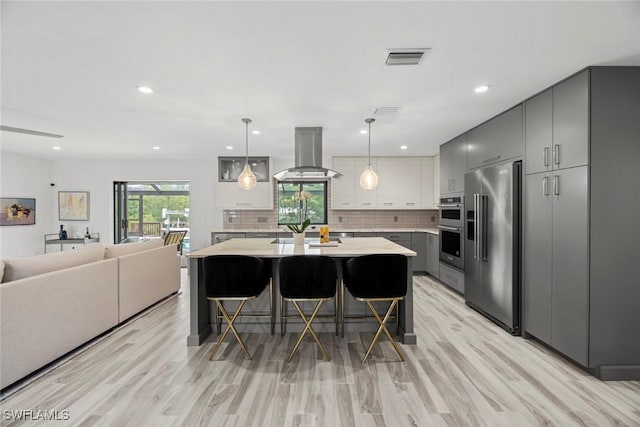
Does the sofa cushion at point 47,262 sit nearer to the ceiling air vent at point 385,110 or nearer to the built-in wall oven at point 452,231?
the ceiling air vent at point 385,110

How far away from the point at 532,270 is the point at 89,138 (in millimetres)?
6066

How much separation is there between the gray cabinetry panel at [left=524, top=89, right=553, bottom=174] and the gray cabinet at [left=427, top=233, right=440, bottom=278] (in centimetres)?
248

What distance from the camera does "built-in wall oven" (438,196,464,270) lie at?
4.31 m

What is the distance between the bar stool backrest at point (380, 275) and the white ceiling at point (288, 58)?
1533 millimetres

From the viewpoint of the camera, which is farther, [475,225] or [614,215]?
[475,225]

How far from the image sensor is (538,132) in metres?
2.81

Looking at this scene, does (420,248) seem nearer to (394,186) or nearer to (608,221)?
(394,186)

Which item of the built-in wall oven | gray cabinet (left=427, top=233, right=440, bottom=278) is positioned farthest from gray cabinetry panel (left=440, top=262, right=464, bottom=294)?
gray cabinet (left=427, top=233, right=440, bottom=278)

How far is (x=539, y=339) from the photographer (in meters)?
2.83

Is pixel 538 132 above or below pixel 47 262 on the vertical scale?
above

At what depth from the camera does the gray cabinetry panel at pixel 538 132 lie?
105 inches

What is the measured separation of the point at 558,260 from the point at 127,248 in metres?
4.49

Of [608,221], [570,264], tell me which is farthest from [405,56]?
[570,264]

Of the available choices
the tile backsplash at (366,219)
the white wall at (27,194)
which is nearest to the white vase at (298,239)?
the tile backsplash at (366,219)
